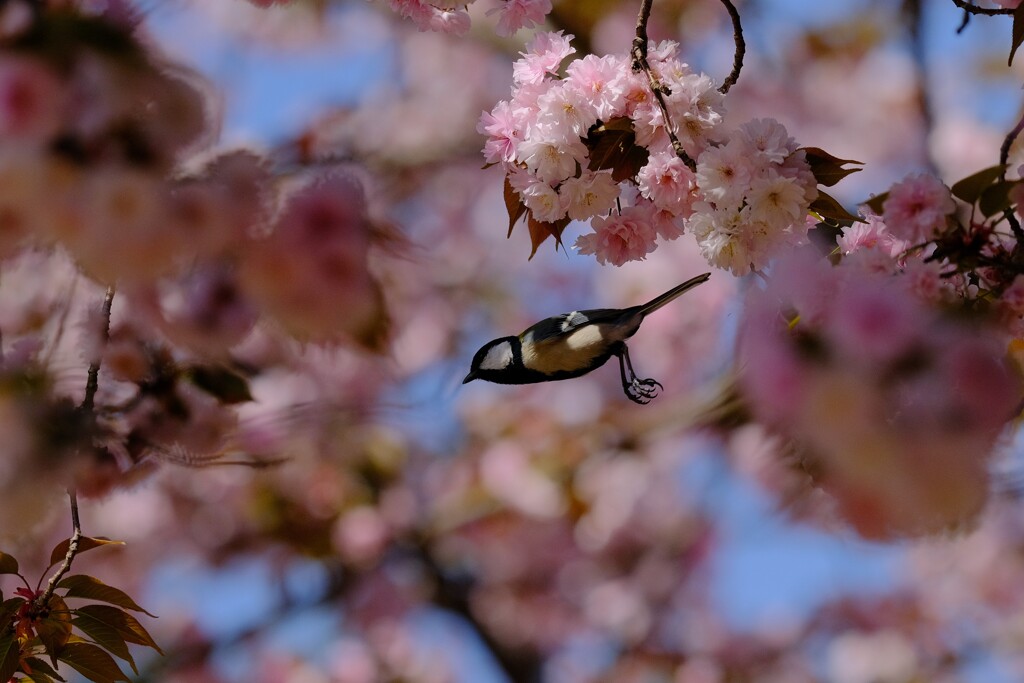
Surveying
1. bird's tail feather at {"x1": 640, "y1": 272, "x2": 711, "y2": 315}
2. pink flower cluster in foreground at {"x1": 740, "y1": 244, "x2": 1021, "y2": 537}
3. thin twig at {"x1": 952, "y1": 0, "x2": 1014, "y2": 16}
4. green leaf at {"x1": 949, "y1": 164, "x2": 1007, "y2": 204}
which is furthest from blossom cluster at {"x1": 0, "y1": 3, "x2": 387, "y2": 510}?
thin twig at {"x1": 952, "y1": 0, "x2": 1014, "y2": 16}

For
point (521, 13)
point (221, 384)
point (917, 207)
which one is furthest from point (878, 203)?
point (221, 384)

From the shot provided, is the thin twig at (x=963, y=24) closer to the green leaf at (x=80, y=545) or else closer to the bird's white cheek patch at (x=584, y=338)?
the bird's white cheek patch at (x=584, y=338)

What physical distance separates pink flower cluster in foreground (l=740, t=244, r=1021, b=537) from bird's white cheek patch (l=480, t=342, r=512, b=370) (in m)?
0.30

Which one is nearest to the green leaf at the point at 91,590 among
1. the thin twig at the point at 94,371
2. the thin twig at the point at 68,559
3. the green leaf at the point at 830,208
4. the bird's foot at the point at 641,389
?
the thin twig at the point at 68,559

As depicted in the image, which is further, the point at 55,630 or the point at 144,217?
the point at 55,630

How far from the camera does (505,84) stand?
4.69 meters

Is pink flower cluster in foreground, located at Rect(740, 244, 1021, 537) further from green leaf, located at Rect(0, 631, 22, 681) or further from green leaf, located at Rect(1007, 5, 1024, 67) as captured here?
green leaf, located at Rect(0, 631, 22, 681)

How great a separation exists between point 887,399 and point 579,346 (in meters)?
0.34

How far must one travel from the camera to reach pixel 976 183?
0.78 m

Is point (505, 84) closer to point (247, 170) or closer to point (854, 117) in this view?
point (854, 117)

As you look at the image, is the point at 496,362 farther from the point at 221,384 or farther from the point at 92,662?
the point at 92,662

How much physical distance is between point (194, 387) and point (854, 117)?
477 centimetres

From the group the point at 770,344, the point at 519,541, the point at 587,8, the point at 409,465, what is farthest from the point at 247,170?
the point at 519,541

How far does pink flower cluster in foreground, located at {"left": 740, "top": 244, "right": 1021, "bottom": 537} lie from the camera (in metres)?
0.61
